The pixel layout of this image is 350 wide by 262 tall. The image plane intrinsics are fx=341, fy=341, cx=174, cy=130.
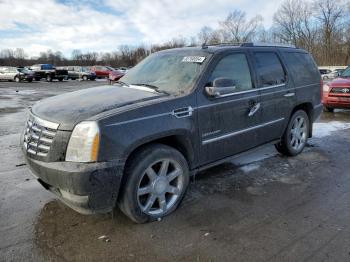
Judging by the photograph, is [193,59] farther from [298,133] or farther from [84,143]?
[298,133]

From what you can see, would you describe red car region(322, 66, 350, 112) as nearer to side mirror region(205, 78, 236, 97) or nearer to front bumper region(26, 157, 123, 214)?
side mirror region(205, 78, 236, 97)

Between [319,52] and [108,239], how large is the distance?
2408 inches

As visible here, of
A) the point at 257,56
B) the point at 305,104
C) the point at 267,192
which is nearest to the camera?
the point at 267,192

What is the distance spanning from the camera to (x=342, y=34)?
2205 inches

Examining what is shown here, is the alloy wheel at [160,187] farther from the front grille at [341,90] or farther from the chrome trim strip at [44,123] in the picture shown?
the front grille at [341,90]

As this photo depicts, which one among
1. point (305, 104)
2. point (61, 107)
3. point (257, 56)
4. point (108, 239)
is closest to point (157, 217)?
point (108, 239)

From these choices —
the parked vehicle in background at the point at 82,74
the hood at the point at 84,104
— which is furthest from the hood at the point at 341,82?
the parked vehicle in background at the point at 82,74

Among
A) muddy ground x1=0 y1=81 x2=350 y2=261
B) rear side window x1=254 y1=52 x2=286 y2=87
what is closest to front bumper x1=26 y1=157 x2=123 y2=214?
muddy ground x1=0 y1=81 x2=350 y2=261

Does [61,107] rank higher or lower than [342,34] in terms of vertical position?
lower

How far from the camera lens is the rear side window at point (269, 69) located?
491 centimetres

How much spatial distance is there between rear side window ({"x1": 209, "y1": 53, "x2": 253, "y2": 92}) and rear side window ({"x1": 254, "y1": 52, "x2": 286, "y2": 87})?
0.85ft

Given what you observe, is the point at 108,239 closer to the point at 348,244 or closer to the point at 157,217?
the point at 157,217

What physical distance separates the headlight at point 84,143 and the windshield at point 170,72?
1198 mm

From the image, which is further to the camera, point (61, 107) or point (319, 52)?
point (319, 52)
